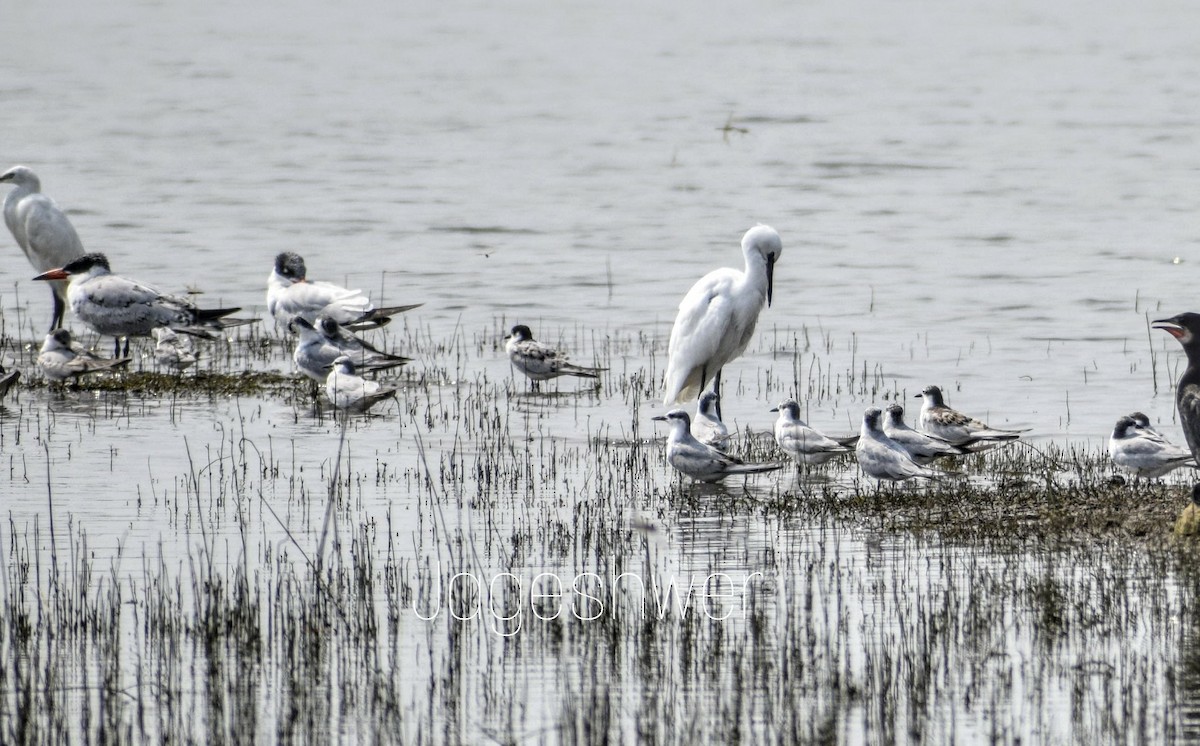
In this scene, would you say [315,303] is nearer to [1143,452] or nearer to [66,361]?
[66,361]

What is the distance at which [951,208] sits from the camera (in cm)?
2884

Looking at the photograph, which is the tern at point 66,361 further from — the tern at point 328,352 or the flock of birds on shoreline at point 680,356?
the tern at point 328,352

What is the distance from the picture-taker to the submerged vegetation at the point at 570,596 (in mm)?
6820

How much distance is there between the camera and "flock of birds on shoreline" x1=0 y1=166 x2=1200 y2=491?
35.3ft

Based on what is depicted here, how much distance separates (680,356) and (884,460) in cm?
364

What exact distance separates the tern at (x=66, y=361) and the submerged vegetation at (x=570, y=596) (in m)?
2.00

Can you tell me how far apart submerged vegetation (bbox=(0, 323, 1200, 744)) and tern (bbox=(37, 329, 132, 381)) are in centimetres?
200

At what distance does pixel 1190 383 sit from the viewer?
10.4m

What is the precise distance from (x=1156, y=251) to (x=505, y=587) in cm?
1721

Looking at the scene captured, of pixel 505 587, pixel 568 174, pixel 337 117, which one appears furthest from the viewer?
pixel 337 117

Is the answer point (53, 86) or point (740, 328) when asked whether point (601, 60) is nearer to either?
point (53, 86)

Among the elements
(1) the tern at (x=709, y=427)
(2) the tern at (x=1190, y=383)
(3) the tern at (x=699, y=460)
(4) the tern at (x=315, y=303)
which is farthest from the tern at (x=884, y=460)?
(4) the tern at (x=315, y=303)

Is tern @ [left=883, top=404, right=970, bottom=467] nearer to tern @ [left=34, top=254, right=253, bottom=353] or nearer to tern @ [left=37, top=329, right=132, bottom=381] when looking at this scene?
tern @ [left=37, top=329, right=132, bottom=381]

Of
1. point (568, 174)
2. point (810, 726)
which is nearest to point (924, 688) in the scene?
point (810, 726)
